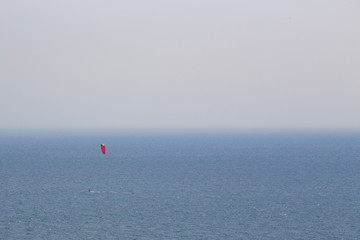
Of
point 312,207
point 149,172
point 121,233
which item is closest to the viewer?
point 121,233

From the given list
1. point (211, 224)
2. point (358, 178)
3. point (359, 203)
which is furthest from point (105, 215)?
point (358, 178)

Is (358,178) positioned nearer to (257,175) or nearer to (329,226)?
(257,175)

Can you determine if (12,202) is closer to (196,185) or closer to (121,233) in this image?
(121,233)

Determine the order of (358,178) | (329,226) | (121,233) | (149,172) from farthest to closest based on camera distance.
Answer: (149,172) → (358,178) → (329,226) → (121,233)

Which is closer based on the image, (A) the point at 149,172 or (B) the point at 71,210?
(B) the point at 71,210

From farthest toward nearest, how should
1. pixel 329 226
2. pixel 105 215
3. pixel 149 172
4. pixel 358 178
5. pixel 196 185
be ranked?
pixel 149 172 < pixel 358 178 < pixel 196 185 < pixel 105 215 < pixel 329 226

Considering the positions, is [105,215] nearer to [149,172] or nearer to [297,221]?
[297,221]

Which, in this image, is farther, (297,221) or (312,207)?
(312,207)

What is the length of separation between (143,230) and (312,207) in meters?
30.7

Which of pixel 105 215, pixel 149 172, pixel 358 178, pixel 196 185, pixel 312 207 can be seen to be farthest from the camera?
pixel 149 172

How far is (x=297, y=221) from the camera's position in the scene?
63.9 metres

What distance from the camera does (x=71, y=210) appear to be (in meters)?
70.9

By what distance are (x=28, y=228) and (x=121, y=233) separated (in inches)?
497

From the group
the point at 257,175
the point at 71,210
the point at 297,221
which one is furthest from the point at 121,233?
the point at 257,175
